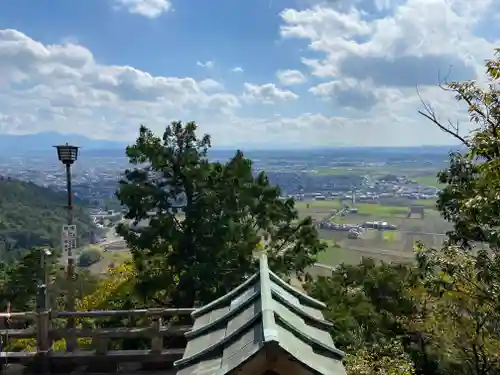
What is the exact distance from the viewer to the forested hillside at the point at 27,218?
185ft

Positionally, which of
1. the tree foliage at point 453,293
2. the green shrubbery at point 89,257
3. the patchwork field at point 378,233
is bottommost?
the green shrubbery at point 89,257

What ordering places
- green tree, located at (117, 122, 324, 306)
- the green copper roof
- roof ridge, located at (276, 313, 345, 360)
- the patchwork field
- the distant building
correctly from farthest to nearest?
the distant building < the patchwork field < green tree, located at (117, 122, 324, 306) < roof ridge, located at (276, 313, 345, 360) < the green copper roof

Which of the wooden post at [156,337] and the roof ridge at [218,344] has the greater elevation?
the roof ridge at [218,344]

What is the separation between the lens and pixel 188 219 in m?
13.0

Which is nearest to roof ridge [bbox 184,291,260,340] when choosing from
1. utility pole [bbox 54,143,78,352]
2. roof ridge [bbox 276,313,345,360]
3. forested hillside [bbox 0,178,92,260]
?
roof ridge [bbox 276,313,345,360]

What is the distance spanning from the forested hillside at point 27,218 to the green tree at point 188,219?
36.0 metres

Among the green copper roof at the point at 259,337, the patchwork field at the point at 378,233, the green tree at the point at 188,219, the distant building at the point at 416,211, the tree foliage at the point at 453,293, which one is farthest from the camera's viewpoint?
the distant building at the point at 416,211

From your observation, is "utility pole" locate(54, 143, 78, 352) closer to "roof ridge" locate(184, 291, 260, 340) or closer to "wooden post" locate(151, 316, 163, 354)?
"wooden post" locate(151, 316, 163, 354)

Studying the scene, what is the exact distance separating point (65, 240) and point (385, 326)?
33.7ft

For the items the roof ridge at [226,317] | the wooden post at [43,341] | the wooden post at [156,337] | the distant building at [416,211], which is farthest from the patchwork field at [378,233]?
the roof ridge at [226,317]

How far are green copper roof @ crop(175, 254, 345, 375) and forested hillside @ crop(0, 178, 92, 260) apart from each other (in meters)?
45.6

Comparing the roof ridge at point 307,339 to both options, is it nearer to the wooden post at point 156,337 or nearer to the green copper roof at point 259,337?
the green copper roof at point 259,337

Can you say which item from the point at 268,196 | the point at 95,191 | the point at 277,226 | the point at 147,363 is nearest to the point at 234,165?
the point at 268,196

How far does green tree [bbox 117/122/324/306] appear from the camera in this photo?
12891 mm
